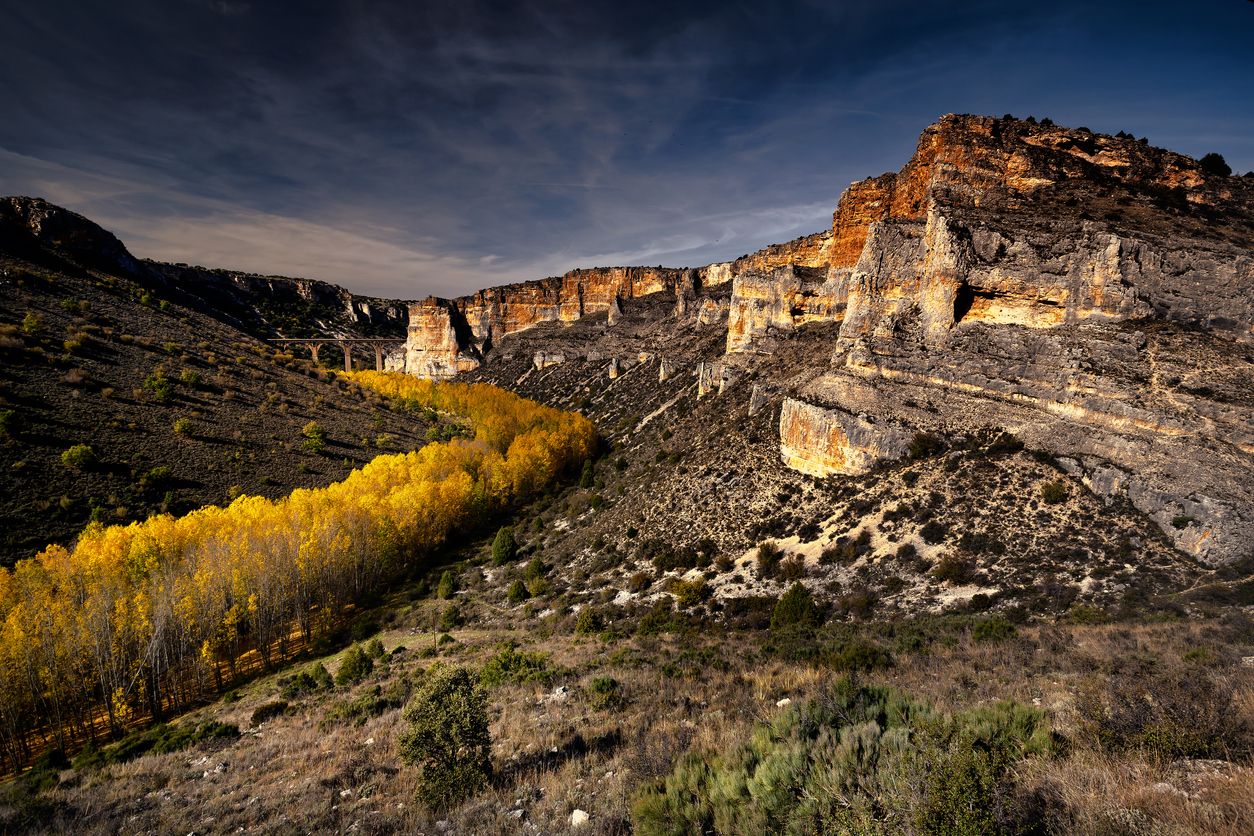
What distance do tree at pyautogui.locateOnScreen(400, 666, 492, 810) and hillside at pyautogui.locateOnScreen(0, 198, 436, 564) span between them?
2749 centimetres

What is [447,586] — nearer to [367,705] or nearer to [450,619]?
[450,619]

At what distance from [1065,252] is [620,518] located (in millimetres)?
33382

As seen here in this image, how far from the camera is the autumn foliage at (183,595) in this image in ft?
63.2

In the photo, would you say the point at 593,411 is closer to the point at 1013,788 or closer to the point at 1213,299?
the point at 1213,299

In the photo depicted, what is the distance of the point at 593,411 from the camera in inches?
3219

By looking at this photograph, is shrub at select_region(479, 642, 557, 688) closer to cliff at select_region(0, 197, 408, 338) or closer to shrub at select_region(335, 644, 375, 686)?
shrub at select_region(335, 644, 375, 686)

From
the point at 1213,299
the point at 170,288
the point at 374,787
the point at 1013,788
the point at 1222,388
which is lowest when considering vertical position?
the point at 374,787

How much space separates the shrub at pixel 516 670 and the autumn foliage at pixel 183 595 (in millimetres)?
15680

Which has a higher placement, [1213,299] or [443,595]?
[1213,299]

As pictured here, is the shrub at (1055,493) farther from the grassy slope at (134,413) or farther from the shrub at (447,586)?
the grassy slope at (134,413)

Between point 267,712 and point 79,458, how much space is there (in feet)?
74.9

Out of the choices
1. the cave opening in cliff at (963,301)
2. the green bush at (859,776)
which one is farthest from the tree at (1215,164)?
the green bush at (859,776)

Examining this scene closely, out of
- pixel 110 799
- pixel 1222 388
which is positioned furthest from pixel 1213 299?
pixel 110 799

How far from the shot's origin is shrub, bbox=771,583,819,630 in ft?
73.8
